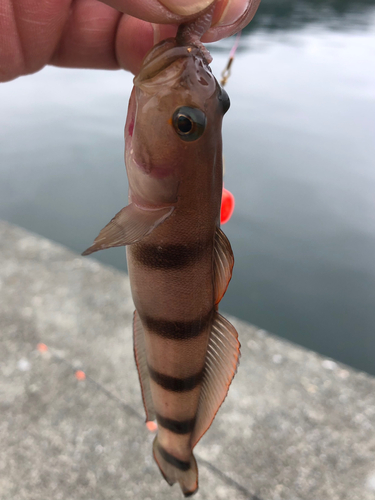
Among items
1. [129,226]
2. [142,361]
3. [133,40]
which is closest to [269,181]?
[133,40]

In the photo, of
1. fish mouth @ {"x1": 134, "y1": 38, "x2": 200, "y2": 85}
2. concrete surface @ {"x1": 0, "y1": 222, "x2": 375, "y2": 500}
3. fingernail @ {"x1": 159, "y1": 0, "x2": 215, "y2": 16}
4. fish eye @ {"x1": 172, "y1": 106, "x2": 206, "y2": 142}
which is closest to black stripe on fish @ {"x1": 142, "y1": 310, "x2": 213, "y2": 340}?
fish eye @ {"x1": 172, "y1": 106, "x2": 206, "y2": 142}

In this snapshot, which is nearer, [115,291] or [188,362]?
[188,362]

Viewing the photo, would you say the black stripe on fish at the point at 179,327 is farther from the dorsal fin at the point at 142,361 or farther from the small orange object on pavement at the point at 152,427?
the small orange object on pavement at the point at 152,427

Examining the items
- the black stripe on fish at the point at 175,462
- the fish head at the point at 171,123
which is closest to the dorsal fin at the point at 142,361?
the black stripe on fish at the point at 175,462

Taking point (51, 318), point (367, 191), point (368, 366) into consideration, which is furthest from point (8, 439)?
point (367, 191)

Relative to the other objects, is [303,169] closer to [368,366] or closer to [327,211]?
[327,211]

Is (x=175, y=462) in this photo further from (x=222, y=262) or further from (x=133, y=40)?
(x=133, y=40)
